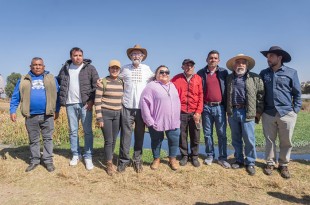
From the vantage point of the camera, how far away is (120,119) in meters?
5.50

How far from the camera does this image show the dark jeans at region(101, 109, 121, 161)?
5281 mm

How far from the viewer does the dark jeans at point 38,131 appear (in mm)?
5652

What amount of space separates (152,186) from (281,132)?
2664 mm

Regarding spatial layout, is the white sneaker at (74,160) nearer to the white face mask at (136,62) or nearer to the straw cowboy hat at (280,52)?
the white face mask at (136,62)

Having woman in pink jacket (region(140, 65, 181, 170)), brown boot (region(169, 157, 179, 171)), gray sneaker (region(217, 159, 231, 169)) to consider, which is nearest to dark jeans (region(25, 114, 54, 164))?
woman in pink jacket (region(140, 65, 181, 170))

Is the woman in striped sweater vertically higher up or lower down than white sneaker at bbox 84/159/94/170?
higher up

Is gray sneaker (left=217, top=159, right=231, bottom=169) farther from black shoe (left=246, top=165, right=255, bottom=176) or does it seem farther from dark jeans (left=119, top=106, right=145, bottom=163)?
dark jeans (left=119, top=106, right=145, bottom=163)

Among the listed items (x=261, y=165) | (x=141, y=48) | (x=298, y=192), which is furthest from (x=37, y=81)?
(x=298, y=192)

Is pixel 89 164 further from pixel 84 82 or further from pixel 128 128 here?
pixel 84 82

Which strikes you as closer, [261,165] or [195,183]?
[195,183]

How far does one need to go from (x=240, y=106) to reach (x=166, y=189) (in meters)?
2.10

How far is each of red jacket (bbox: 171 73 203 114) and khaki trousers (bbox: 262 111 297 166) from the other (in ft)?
4.28

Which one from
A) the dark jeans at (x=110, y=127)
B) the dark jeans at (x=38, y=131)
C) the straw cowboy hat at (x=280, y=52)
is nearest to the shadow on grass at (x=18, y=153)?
the dark jeans at (x=38, y=131)

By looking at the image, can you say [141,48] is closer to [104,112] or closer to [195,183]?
[104,112]
